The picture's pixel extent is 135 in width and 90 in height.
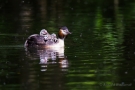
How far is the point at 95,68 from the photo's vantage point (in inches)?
542

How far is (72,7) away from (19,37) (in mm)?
12310

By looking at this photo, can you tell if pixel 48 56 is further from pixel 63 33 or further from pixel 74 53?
pixel 63 33

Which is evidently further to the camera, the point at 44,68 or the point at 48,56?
the point at 48,56

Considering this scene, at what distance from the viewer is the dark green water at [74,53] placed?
12.3 metres

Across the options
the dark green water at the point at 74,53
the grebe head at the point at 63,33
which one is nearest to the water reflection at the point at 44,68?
the dark green water at the point at 74,53

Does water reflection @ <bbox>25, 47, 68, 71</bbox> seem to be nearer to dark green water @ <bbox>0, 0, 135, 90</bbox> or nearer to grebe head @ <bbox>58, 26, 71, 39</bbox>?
dark green water @ <bbox>0, 0, 135, 90</bbox>

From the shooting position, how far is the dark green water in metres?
12.3

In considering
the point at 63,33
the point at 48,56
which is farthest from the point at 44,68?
the point at 63,33

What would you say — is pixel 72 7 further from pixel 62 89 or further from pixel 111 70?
pixel 62 89

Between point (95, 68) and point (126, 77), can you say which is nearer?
point (126, 77)

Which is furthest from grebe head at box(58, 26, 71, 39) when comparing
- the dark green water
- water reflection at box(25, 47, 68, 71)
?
water reflection at box(25, 47, 68, 71)

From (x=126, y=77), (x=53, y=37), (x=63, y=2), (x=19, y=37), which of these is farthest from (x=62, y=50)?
(x=63, y=2)

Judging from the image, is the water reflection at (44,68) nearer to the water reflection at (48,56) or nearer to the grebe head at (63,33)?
the water reflection at (48,56)

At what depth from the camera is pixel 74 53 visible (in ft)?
52.9
